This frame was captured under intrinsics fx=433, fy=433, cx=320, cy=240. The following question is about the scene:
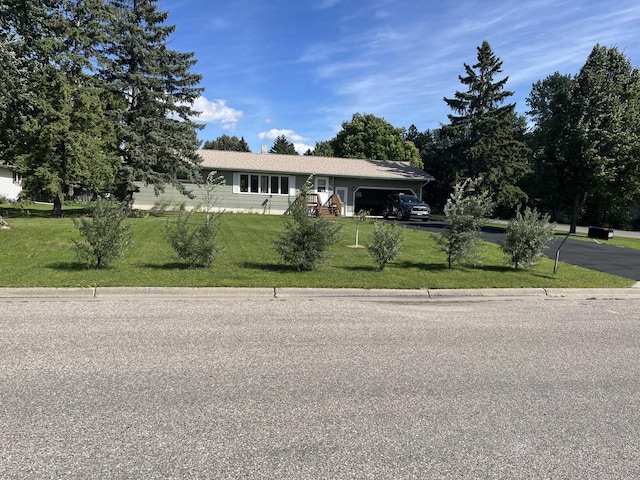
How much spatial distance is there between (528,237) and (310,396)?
29.6 ft

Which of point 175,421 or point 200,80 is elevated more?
point 200,80

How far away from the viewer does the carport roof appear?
30391mm

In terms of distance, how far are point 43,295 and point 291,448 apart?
667 cm

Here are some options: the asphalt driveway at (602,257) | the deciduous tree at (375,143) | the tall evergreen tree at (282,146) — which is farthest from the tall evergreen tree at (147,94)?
the tall evergreen tree at (282,146)

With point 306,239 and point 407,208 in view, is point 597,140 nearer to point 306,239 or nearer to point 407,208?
point 407,208

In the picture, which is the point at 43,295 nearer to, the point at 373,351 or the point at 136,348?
the point at 136,348

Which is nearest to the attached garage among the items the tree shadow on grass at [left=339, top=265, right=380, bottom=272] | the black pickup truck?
the black pickup truck

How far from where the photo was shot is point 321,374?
445 cm

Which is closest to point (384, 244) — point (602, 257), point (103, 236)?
point (103, 236)

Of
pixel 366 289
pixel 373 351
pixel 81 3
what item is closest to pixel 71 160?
pixel 81 3

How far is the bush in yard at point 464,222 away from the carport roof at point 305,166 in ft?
65.9

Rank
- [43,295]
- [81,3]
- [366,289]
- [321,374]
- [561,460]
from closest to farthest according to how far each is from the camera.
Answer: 1. [561,460]
2. [321,374]
3. [43,295]
4. [366,289]
5. [81,3]

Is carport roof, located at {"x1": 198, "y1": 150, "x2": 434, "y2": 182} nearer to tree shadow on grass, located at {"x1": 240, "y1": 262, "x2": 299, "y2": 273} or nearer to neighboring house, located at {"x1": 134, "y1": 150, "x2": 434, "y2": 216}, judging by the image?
neighboring house, located at {"x1": 134, "y1": 150, "x2": 434, "y2": 216}

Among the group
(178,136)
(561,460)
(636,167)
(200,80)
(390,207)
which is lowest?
(561,460)
